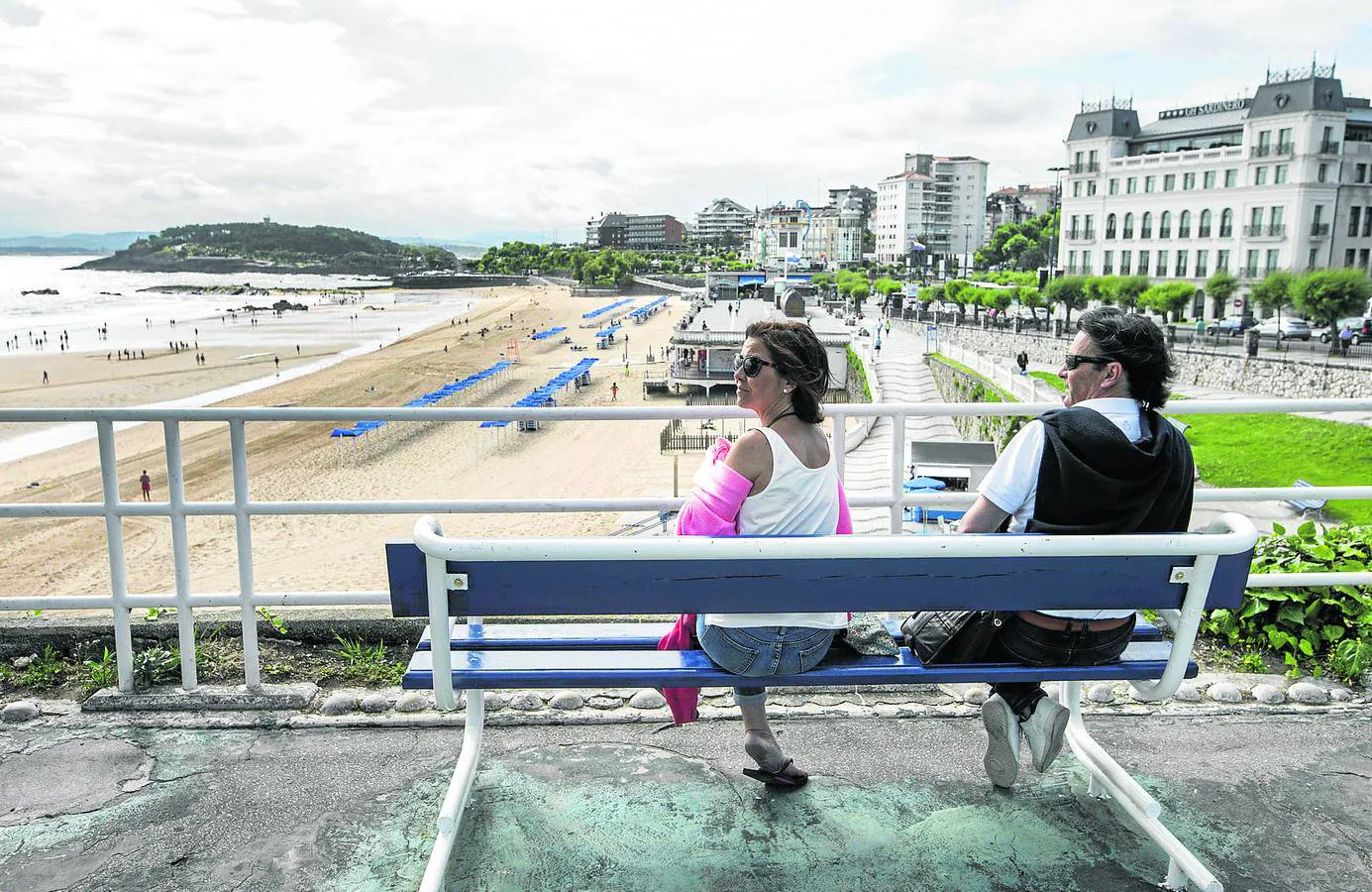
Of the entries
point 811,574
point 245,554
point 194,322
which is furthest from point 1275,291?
point 194,322

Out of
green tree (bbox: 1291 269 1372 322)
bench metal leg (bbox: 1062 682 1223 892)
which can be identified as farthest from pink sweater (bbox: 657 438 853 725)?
green tree (bbox: 1291 269 1372 322)

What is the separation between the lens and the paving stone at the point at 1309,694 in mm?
3830

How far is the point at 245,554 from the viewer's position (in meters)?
3.79

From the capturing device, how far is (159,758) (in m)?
3.39

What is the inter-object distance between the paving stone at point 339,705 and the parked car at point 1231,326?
5301cm

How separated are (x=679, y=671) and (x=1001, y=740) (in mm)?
1090

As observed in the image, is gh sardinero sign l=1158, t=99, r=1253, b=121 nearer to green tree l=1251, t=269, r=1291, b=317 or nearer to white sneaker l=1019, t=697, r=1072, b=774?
green tree l=1251, t=269, r=1291, b=317

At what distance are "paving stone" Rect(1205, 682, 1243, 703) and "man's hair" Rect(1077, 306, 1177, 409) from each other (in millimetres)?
1745

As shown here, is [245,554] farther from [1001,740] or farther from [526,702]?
[1001,740]

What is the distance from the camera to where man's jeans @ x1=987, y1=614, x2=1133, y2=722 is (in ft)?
8.79

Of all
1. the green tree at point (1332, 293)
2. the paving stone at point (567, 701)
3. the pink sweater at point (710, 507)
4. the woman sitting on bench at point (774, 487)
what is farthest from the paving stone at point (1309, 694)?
the green tree at point (1332, 293)

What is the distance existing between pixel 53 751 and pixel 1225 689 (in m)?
4.39

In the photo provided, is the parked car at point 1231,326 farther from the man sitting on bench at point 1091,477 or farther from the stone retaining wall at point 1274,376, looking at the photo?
the man sitting on bench at point 1091,477

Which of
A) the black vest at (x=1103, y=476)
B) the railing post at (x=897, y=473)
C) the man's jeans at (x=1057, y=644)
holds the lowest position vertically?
the man's jeans at (x=1057, y=644)
